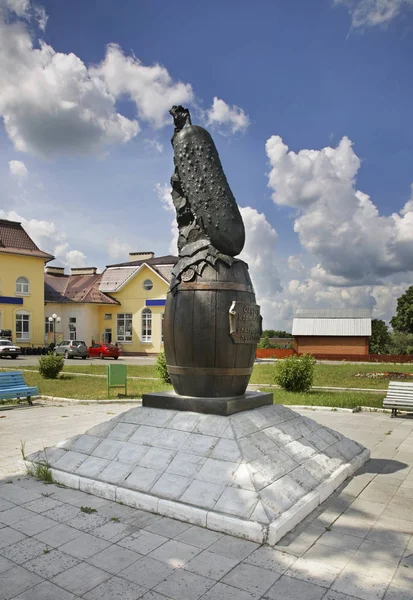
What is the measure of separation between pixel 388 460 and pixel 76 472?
463 cm

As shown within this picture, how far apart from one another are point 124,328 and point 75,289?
709 centimetres

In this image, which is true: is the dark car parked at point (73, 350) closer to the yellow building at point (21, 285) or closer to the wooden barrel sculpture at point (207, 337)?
the yellow building at point (21, 285)

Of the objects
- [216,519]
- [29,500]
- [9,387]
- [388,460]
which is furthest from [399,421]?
[9,387]

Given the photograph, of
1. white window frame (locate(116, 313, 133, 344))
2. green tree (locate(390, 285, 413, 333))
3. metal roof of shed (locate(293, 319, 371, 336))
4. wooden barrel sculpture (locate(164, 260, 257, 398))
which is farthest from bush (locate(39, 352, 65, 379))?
green tree (locate(390, 285, 413, 333))

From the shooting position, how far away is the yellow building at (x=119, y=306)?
136 feet

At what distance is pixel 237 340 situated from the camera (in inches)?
243

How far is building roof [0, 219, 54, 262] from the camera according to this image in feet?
131

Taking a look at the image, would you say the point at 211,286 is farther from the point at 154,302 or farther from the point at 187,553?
the point at 154,302

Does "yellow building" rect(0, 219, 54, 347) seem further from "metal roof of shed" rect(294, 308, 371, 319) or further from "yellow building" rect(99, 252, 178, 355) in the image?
"metal roof of shed" rect(294, 308, 371, 319)

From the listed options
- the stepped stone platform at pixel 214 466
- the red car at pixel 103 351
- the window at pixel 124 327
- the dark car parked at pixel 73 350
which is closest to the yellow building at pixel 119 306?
the window at pixel 124 327

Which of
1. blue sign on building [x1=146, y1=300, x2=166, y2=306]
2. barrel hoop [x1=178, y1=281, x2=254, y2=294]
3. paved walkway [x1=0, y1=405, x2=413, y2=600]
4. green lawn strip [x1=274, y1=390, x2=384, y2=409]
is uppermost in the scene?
blue sign on building [x1=146, y1=300, x2=166, y2=306]

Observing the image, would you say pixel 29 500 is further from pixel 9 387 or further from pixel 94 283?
pixel 94 283

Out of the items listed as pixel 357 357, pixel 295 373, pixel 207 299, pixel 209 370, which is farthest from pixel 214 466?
pixel 357 357

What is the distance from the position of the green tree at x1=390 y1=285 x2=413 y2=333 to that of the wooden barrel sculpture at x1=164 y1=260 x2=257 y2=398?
173 feet
